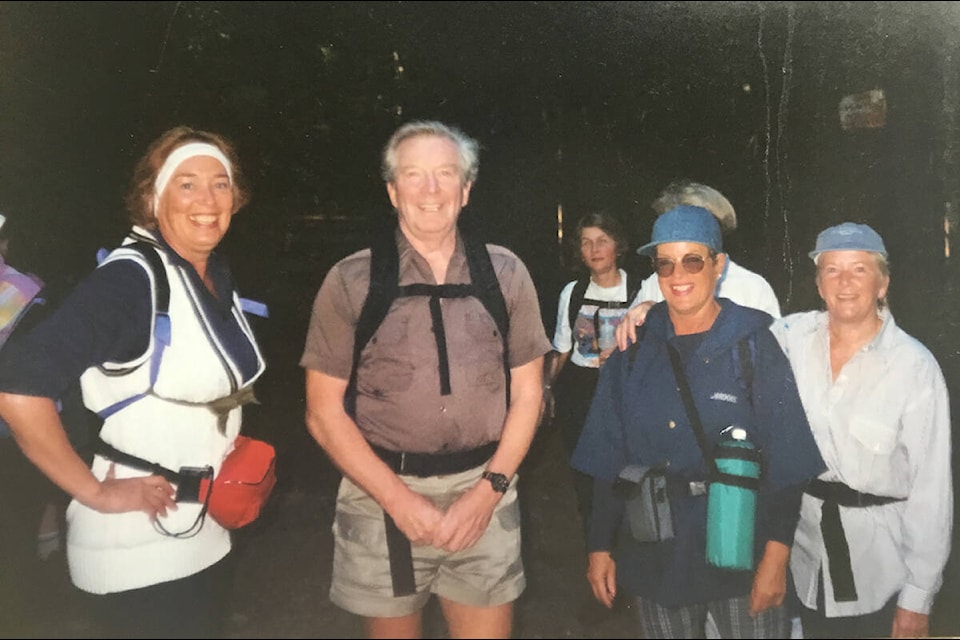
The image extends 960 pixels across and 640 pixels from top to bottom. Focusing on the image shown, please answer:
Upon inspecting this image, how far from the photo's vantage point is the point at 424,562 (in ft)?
8.68

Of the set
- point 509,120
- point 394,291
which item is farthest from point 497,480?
point 509,120

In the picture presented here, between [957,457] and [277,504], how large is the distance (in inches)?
114

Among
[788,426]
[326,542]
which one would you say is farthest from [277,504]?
[788,426]

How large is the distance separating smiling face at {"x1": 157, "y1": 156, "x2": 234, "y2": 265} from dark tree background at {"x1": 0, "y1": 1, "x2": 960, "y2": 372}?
0.49ft

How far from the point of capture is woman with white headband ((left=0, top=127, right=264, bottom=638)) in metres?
2.27

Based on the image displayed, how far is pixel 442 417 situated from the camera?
259 centimetres

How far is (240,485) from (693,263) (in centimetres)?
199

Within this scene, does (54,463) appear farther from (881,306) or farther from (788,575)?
(881,306)

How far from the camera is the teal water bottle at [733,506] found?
2566mm

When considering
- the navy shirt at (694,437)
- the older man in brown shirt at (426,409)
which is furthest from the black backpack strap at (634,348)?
the older man in brown shirt at (426,409)

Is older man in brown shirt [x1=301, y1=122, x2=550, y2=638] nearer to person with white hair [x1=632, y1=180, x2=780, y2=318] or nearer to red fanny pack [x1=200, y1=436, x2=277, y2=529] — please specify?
red fanny pack [x1=200, y1=436, x2=277, y2=529]

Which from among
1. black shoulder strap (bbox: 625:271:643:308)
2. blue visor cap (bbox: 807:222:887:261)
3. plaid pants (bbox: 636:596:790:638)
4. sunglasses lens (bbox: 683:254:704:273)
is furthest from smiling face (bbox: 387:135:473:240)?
plaid pants (bbox: 636:596:790:638)

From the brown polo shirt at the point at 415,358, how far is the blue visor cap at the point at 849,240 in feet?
4.45

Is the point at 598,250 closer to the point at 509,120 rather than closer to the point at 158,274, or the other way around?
the point at 509,120
